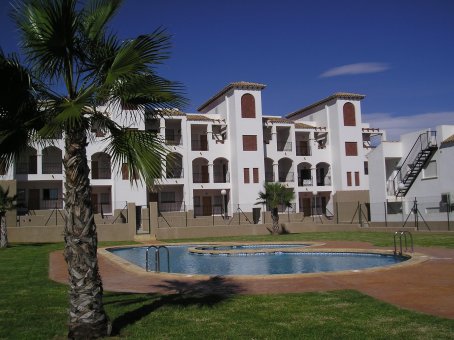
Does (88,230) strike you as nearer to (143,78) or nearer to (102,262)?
(143,78)

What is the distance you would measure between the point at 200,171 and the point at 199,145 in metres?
2.45

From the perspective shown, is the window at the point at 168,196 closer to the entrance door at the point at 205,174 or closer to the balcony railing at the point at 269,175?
the entrance door at the point at 205,174

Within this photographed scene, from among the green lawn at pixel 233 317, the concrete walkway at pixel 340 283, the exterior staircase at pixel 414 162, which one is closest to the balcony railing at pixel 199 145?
the exterior staircase at pixel 414 162

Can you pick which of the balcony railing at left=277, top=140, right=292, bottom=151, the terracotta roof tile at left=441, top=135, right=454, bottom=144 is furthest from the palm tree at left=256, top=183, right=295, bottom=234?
the balcony railing at left=277, top=140, right=292, bottom=151

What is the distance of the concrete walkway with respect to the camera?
9.59 meters

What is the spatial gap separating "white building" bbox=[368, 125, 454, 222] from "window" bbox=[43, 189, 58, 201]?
25190 mm

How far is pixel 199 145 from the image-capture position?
45.0 m

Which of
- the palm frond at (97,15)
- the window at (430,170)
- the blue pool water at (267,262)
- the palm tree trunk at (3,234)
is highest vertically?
the palm frond at (97,15)

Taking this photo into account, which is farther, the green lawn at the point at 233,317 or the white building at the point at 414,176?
the white building at the point at 414,176

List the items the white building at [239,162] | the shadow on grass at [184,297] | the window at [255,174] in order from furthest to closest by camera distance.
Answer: the window at [255,174] < the white building at [239,162] < the shadow on grass at [184,297]

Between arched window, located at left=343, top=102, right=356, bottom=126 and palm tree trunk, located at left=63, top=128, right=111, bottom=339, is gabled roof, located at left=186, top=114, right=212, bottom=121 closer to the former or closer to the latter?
arched window, located at left=343, top=102, right=356, bottom=126

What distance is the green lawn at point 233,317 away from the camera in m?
7.08

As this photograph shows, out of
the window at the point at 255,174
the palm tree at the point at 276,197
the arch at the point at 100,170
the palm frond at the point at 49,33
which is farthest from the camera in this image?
the window at the point at 255,174

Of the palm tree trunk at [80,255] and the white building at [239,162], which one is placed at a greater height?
the white building at [239,162]
